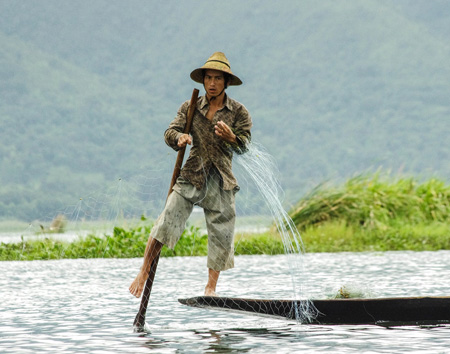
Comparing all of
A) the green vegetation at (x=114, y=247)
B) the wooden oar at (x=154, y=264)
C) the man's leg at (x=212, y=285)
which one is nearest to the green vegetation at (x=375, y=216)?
the green vegetation at (x=114, y=247)

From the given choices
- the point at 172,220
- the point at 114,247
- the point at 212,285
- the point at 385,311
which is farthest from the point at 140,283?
the point at 114,247

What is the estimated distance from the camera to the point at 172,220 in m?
6.89

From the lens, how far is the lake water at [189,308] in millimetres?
5734

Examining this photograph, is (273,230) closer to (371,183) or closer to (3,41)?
(371,183)

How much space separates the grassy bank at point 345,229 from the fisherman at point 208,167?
16.9ft

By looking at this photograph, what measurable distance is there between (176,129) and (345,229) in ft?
29.2

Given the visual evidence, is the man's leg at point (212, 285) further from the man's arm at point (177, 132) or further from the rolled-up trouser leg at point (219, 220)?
the man's arm at point (177, 132)

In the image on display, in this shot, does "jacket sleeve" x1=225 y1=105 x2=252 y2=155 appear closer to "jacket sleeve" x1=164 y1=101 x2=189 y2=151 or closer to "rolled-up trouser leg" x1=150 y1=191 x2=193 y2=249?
"jacket sleeve" x1=164 y1=101 x2=189 y2=151

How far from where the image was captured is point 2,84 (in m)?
77.1

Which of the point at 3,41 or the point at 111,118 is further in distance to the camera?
the point at 3,41

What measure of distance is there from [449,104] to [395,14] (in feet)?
75.9

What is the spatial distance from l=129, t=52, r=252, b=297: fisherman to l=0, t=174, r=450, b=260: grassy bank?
16.9ft

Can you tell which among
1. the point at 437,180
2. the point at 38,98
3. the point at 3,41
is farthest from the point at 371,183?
the point at 3,41

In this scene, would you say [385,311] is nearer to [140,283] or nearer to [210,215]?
[210,215]
